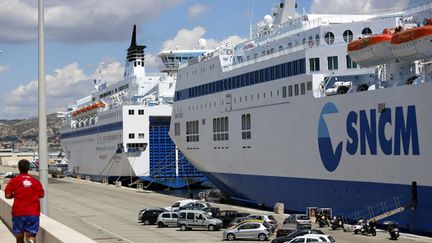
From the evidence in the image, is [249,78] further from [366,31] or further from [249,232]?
[249,232]

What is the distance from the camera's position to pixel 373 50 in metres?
32.7

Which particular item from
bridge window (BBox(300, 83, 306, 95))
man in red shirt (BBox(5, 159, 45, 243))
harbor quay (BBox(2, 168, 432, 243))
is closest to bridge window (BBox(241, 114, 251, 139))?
harbor quay (BBox(2, 168, 432, 243))

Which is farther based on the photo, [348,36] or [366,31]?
[348,36]

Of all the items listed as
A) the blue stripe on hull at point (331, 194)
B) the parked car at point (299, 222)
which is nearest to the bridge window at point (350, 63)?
the blue stripe on hull at point (331, 194)

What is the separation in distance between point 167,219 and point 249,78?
37.6ft

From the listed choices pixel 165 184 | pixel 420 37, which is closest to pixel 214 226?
pixel 420 37

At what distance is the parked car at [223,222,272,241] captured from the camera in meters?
31.5

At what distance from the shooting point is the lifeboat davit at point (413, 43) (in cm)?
2952

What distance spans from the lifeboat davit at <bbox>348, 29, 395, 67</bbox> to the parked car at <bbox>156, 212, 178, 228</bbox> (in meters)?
11.9

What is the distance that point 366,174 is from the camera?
3231 cm

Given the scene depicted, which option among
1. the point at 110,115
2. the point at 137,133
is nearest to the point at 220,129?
the point at 137,133

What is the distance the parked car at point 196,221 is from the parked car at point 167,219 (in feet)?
3.84

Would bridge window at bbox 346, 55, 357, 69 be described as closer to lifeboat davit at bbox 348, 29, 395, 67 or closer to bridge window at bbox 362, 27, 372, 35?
bridge window at bbox 362, 27, 372, 35

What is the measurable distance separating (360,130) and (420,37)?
5180mm
